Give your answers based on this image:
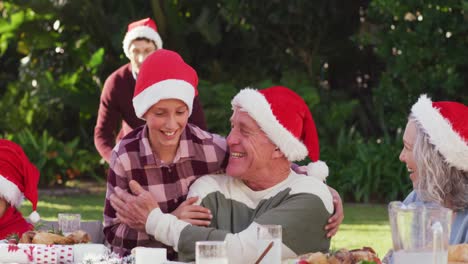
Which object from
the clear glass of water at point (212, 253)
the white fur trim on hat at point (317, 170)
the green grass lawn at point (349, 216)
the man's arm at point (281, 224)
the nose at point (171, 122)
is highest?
the green grass lawn at point (349, 216)

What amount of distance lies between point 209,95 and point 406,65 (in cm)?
260

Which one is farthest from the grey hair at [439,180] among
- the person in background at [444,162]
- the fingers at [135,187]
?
the fingers at [135,187]

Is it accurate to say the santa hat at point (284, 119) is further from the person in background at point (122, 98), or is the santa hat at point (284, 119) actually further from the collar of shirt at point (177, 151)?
the person in background at point (122, 98)

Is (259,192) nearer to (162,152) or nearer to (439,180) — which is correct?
(162,152)

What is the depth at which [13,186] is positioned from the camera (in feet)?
15.7

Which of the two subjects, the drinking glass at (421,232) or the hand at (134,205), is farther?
the hand at (134,205)

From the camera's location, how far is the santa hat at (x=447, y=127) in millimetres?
4254

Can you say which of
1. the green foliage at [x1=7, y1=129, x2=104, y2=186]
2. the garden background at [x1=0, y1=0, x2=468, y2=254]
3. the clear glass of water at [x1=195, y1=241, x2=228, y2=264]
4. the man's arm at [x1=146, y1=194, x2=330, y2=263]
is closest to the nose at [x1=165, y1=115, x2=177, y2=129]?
the man's arm at [x1=146, y1=194, x2=330, y2=263]

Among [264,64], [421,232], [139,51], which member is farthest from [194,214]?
[264,64]

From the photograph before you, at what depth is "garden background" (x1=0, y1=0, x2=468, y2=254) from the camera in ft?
43.8

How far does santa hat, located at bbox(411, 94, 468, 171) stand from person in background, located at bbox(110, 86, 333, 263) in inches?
19.1

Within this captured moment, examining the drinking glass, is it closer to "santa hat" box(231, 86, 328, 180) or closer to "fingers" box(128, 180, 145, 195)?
"santa hat" box(231, 86, 328, 180)

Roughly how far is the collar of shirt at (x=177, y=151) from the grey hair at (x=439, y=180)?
3.21 ft

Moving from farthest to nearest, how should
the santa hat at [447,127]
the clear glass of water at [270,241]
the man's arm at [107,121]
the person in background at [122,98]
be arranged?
the man's arm at [107,121], the person in background at [122,98], the santa hat at [447,127], the clear glass of water at [270,241]
